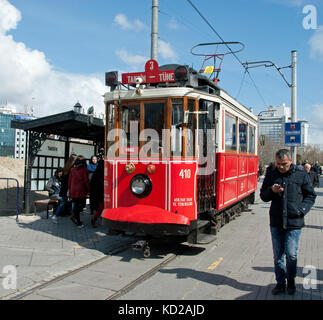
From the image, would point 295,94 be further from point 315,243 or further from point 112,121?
point 112,121

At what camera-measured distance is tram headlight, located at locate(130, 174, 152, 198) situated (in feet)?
20.6

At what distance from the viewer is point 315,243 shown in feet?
25.8

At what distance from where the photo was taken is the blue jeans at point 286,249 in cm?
447

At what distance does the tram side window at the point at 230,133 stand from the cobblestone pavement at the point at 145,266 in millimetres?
2192

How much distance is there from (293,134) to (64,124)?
32.3ft

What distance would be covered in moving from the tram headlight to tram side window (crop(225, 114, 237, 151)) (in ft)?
8.25

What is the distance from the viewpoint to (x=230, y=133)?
8.43m

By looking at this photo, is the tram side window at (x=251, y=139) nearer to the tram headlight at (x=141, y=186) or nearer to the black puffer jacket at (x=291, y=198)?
the tram headlight at (x=141, y=186)

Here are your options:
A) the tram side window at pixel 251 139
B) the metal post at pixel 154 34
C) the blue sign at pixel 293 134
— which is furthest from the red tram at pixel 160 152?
the blue sign at pixel 293 134

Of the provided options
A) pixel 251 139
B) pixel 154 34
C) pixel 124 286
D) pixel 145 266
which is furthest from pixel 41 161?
pixel 124 286

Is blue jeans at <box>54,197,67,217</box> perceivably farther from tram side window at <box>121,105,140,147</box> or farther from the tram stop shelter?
tram side window at <box>121,105,140,147</box>

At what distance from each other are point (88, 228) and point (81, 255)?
2.60m

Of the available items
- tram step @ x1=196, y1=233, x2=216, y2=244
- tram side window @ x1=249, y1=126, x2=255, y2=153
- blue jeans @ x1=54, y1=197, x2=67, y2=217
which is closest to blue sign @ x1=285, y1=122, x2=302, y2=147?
tram side window @ x1=249, y1=126, x2=255, y2=153

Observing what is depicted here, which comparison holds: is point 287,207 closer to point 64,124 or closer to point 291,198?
point 291,198
